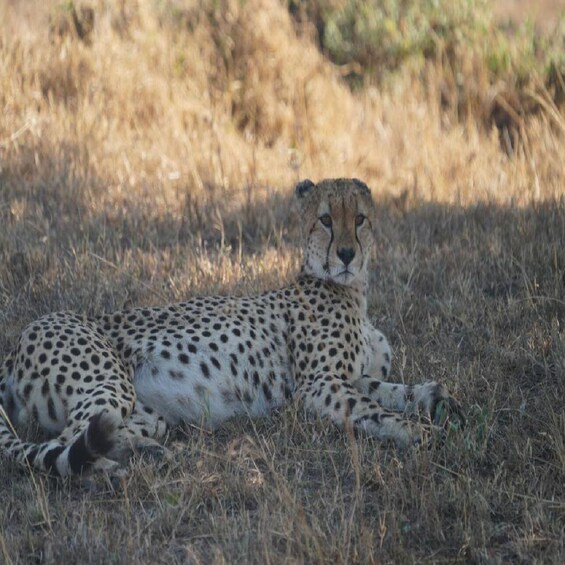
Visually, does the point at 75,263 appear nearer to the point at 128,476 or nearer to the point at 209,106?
the point at 128,476

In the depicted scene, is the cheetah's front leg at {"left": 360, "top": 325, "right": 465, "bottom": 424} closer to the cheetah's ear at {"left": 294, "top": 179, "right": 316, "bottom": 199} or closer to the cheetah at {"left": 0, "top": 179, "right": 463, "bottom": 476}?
the cheetah at {"left": 0, "top": 179, "right": 463, "bottom": 476}

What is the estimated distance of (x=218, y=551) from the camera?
8.91 feet

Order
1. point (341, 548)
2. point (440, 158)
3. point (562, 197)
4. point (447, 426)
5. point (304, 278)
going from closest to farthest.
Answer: point (341, 548)
point (447, 426)
point (304, 278)
point (562, 197)
point (440, 158)

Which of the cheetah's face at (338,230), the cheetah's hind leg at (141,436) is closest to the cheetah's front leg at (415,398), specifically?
the cheetah's face at (338,230)

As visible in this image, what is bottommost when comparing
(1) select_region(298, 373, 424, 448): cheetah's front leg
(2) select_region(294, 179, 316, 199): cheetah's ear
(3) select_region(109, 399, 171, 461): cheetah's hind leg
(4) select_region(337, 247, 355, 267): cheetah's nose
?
(3) select_region(109, 399, 171, 461): cheetah's hind leg

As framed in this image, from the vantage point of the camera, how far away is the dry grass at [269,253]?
291cm

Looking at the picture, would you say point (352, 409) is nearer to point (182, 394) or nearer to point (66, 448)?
point (182, 394)

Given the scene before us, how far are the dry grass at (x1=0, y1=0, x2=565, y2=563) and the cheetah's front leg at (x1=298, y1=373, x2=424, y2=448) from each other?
0.08m

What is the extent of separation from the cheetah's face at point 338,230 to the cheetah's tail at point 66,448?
1.22 meters

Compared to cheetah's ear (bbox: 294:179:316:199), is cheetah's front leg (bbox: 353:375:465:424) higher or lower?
lower

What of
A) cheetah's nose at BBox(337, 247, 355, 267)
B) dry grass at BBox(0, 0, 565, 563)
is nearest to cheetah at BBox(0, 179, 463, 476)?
cheetah's nose at BBox(337, 247, 355, 267)

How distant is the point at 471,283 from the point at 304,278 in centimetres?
99

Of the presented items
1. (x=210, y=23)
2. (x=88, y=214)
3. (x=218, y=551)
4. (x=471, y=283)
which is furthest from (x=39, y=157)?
(x=218, y=551)

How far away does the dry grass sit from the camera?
2.91m
